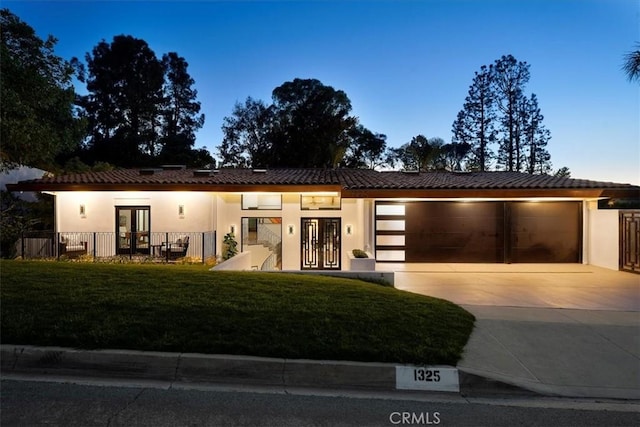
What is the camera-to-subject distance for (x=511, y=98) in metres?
35.6

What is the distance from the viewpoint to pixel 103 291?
7.00 m

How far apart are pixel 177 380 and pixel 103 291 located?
3.43 meters

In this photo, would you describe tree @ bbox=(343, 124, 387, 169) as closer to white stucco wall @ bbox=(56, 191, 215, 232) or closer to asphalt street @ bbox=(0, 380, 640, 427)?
white stucco wall @ bbox=(56, 191, 215, 232)

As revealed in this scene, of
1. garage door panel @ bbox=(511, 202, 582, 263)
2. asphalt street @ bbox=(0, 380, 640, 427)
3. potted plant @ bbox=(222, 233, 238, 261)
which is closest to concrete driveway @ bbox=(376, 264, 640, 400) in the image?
asphalt street @ bbox=(0, 380, 640, 427)

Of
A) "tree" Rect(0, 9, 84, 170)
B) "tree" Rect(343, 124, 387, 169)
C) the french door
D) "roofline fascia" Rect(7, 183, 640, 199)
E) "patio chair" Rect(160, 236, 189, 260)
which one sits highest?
"tree" Rect(343, 124, 387, 169)

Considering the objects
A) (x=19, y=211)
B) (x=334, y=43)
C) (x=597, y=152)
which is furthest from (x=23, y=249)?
(x=597, y=152)

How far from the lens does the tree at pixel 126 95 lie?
3931 centimetres

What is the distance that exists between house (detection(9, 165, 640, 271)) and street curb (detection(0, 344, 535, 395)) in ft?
30.8

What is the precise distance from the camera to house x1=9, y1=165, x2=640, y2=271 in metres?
14.2

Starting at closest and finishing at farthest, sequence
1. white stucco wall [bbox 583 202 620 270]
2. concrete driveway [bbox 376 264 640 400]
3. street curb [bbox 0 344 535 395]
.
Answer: street curb [bbox 0 344 535 395] < concrete driveway [bbox 376 264 640 400] < white stucco wall [bbox 583 202 620 270]

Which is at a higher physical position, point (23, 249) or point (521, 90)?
point (521, 90)

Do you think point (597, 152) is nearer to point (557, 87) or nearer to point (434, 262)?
point (557, 87)

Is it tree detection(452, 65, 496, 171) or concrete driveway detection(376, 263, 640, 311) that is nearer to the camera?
concrete driveway detection(376, 263, 640, 311)

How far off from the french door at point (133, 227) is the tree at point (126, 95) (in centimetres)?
2532
